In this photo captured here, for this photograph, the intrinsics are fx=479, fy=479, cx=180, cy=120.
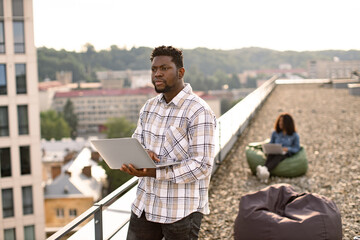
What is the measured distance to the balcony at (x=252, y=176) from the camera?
3.89 meters

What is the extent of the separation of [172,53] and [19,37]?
2972 centimetres

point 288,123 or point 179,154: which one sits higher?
point 179,154

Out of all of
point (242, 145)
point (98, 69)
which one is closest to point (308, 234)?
point (242, 145)

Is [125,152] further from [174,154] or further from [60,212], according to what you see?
[60,212]

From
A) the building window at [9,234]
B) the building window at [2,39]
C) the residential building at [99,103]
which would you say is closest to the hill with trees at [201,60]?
the residential building at [99,103]

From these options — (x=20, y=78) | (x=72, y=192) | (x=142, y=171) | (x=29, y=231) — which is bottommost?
→ (x=72, y=192)

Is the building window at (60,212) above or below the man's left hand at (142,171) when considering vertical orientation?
below

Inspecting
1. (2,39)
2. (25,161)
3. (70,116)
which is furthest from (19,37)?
(70,116)

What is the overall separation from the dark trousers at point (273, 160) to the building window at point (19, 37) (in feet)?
80.9

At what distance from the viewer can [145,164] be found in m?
2.42

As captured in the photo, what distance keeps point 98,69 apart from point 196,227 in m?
110

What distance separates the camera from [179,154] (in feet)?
8.27

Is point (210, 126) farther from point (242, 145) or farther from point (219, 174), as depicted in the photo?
point (242, 145)

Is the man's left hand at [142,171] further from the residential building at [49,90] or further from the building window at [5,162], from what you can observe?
the residential building at [49,90]
